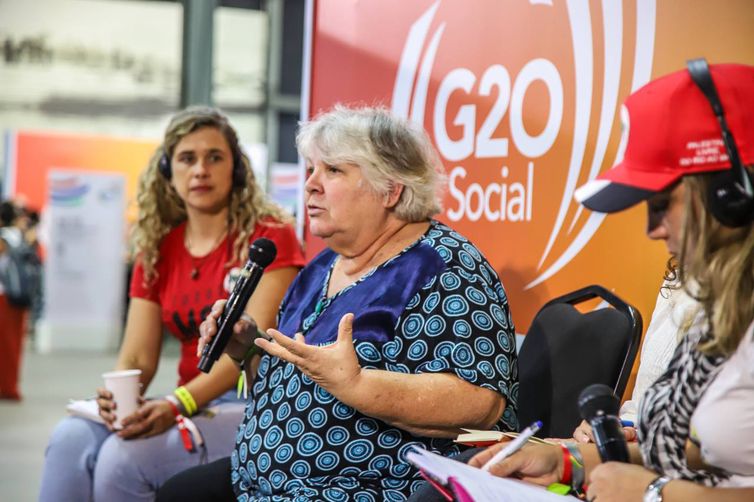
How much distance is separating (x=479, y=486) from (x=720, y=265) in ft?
1.47

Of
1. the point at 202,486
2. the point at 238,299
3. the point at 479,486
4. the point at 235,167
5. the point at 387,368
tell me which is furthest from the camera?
the point at 235,167

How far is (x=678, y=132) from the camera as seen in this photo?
1.26 metres

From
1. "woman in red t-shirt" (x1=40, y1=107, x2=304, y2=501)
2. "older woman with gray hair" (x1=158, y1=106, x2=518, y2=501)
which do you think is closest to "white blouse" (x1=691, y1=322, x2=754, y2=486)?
"older woman with gray hair" (x1=158, y1=106, x2=518, y2=501)

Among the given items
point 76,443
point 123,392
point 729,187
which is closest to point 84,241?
point 76,443

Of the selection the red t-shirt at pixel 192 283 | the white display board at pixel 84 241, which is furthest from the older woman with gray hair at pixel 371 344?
the white display board at pixel 84 241

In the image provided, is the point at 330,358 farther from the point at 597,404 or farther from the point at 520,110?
the point at 520,110

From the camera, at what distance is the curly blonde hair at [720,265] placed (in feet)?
4.11

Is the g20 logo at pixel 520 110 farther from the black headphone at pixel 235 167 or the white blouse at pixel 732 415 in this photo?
the white blouse at pixel 732 415

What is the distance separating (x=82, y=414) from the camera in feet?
9.18

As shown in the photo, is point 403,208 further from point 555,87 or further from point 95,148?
point 95,148

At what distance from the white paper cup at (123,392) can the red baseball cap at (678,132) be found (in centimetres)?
168

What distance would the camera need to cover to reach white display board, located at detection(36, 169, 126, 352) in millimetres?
8977

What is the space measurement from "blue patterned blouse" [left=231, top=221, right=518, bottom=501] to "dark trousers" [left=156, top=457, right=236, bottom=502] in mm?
171

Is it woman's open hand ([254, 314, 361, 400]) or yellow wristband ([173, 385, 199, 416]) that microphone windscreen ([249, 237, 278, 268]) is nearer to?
woman's open hand ([254, 314, 361, 400])
